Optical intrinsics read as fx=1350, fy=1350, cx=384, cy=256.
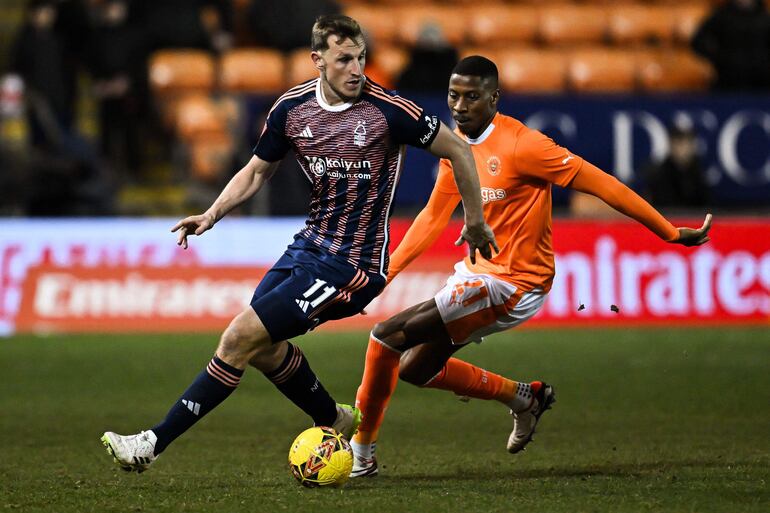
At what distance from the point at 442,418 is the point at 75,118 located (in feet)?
26.6

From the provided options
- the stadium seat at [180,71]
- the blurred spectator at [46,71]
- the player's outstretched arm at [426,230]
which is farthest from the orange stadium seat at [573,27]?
the player's outstretched arm at [426,230]

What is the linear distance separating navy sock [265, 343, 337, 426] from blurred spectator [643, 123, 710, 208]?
8475 mm

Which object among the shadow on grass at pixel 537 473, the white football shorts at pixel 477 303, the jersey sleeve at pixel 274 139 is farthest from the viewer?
the white football shorts at pixel 477 303

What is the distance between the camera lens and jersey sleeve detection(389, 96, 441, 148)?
6.20 m

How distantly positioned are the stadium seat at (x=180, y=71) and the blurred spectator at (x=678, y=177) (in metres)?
5.47

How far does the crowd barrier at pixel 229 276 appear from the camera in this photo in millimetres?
13703

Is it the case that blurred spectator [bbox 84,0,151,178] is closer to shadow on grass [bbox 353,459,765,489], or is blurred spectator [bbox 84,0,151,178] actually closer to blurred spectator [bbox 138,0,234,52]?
blurred spectator [bbox 138,0,234,52]

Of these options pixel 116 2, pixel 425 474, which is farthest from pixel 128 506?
pixel 116 2

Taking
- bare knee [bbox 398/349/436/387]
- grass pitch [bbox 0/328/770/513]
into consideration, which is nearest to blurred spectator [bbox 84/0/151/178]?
grass pitch [bbox 0/328/770/513]

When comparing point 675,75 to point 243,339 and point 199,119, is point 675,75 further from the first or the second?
point 243,339

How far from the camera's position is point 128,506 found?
5781 millimetres

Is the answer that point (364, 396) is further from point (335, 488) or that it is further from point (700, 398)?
point (700, 398)

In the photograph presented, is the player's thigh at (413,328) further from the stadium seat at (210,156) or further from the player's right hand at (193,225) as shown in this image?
the stadium seat at (210,156)

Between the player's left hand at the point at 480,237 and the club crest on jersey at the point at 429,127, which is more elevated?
the club crest on jersey at the point at 429,127
